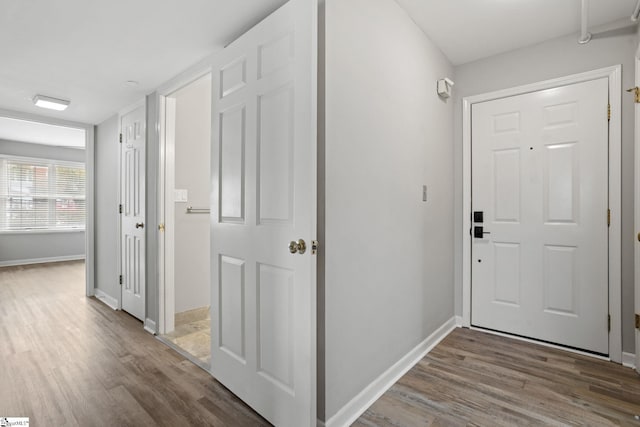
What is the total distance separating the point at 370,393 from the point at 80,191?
→ 795cm

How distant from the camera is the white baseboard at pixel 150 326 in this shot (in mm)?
2953

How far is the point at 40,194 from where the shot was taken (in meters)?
6.62

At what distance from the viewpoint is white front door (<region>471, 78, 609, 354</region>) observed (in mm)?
2400

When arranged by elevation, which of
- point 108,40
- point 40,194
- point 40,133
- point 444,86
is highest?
point 40,133

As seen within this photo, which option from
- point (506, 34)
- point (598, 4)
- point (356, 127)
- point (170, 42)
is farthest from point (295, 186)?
point (598, 4)

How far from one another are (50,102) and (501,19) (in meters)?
4.21

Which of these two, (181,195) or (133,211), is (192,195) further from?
(133,211)

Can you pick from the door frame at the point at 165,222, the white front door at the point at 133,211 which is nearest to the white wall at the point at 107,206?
the white front door at the point at 133,211

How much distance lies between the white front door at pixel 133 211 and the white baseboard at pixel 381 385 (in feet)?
7.91

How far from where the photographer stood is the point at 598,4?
2.10 m

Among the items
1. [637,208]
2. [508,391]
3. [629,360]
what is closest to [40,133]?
[508,391]

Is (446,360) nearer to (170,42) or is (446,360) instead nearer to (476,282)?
(476,282)

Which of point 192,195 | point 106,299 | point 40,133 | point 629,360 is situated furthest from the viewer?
point 40,133

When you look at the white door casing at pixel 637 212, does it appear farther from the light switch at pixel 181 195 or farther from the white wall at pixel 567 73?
the light switch at pixel 181 195
